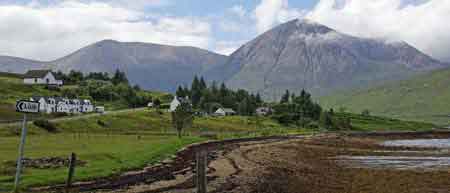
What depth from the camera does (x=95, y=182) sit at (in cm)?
3825

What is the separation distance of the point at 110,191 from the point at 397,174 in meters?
27.6

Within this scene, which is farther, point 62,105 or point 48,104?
point 62,105

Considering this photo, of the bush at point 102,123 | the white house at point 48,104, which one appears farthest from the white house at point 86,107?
the bush at point 102,123

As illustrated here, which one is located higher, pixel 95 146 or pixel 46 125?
pixel 46 125

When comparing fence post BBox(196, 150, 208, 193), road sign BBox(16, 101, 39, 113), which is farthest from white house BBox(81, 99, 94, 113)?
→ fence post BBox(196, 150, 208, 193)

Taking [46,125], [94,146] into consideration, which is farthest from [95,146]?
[46,125]

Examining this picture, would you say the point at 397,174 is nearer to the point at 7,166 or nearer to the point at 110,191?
the point at 110,191

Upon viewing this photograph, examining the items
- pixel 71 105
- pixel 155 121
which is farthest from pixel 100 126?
pixel 71 105

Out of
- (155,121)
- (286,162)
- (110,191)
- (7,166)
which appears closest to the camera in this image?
(110,191)

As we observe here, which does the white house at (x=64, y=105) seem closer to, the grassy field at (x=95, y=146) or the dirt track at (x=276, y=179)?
the grassy field at (x=95, y=146)

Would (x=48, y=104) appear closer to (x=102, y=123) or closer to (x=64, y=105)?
(x=64, y=105)

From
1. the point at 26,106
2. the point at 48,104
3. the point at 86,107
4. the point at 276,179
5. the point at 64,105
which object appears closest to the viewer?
the point at 26,106

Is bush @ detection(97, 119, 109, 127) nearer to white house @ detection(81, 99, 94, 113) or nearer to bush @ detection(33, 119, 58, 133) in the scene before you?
bush @ detection(33, 119, 58, 133)

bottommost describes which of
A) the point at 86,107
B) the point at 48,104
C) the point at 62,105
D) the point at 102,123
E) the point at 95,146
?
the point at 95,146
